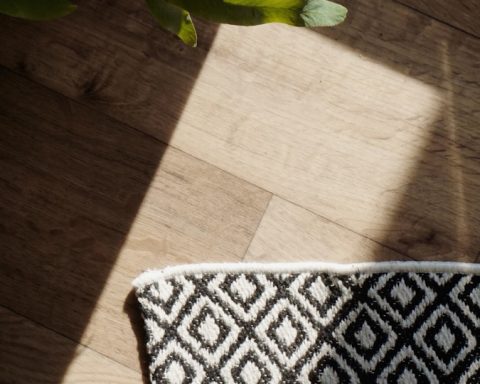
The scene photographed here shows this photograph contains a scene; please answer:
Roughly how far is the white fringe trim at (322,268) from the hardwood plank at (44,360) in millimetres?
136

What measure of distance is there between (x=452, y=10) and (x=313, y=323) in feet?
1.71

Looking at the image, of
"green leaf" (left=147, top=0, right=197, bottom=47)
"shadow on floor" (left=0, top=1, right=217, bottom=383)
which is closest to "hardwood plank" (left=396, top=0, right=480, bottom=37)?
"shadow on floor" (left=0, top=1, right=217, bottom=383)

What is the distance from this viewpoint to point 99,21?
3.13 ft

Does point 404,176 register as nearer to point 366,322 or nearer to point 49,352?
point 366,322

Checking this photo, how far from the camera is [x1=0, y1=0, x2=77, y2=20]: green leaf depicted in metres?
0.63

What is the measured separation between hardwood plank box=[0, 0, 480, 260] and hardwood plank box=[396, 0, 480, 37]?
1 cm

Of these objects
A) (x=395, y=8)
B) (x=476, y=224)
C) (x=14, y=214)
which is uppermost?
(x=395, y=8)

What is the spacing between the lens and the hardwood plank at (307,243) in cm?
91

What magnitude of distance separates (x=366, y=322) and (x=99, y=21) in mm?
601

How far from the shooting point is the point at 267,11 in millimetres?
630

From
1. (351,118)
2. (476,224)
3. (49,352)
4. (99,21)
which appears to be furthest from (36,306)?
(476,224)

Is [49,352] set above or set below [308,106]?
below

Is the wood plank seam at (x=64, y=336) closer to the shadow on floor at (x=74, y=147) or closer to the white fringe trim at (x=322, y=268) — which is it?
the shadow on floor at (x=74, y=147)

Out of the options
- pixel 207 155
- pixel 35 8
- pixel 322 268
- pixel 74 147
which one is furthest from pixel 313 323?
pixel 35 8
